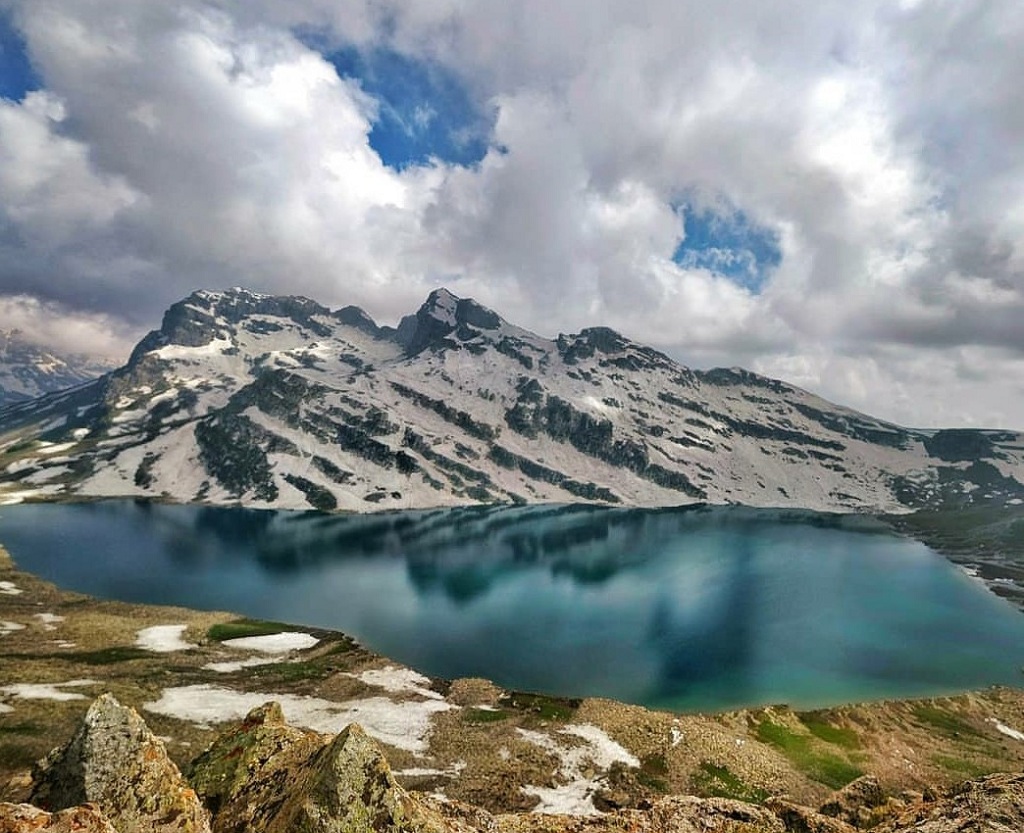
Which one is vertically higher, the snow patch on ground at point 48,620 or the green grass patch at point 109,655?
the snow patch on ground at point 48,620

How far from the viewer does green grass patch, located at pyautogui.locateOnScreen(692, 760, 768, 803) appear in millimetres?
40844

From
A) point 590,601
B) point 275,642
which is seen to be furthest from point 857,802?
point 590,601

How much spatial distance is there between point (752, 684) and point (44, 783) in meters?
75.0

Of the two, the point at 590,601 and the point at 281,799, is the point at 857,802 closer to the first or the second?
the point at 281,799

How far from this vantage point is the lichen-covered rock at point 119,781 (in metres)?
11.3

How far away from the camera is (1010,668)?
84688 millimetres

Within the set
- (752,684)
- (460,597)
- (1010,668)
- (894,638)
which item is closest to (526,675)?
(752,684)

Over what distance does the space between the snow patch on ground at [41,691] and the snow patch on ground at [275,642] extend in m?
21.8

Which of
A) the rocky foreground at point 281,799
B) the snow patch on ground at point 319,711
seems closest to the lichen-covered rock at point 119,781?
the rocky foreground at point 281,799

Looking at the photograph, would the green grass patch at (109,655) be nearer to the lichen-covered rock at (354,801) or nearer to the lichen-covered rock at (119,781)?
the lichen-covered rock at (119,781)

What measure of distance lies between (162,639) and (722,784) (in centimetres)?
6554

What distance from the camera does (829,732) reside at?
57.0 meters

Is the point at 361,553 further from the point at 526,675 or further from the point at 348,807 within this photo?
the point at 348,807

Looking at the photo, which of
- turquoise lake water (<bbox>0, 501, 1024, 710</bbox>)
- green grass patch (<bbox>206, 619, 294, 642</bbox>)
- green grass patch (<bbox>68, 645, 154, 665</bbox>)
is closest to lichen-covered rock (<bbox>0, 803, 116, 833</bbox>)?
turquoise lake water (<bbox>0, 501, 1024, 710</bbox>)
